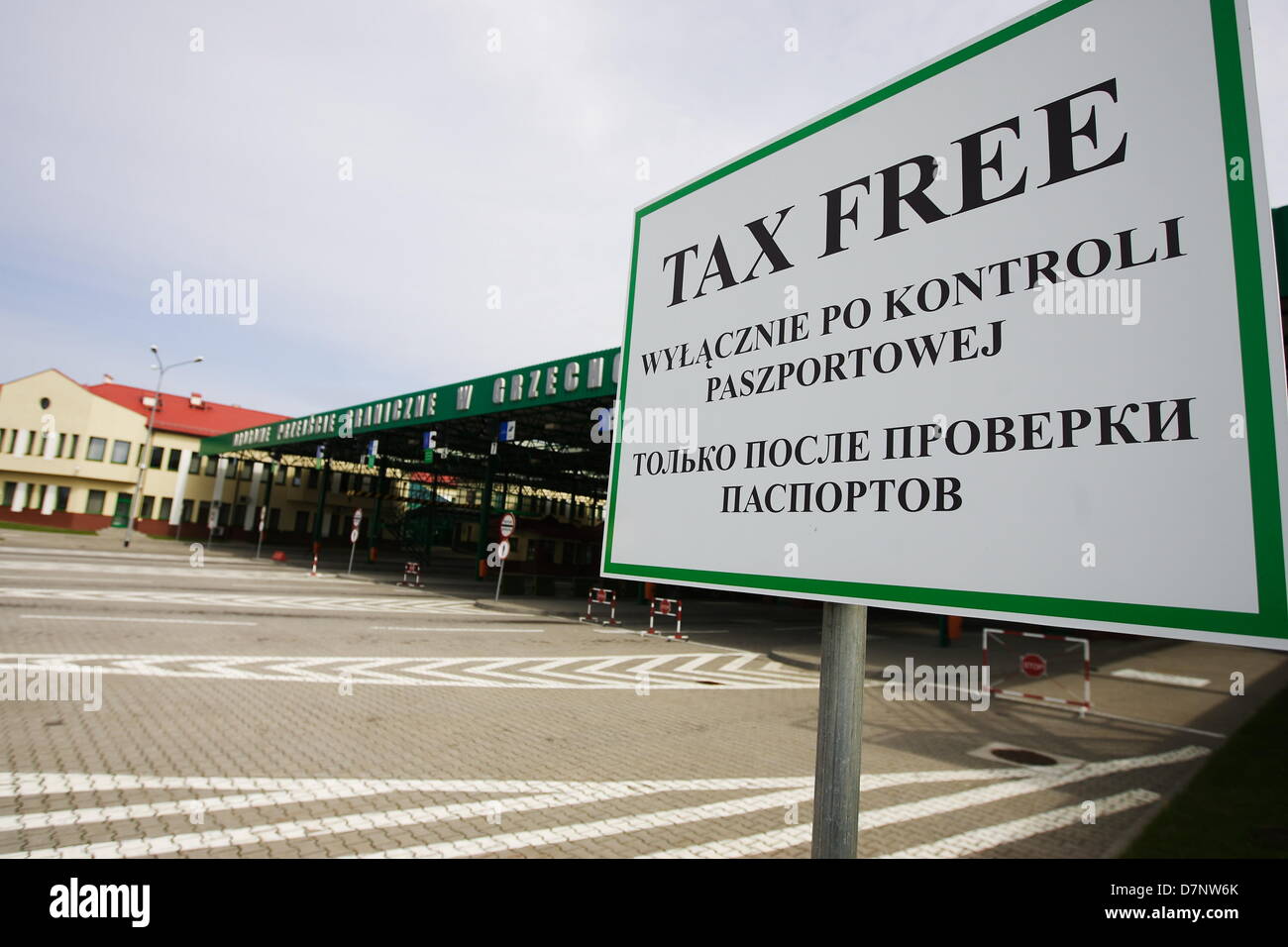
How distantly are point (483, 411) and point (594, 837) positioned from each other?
69.0 ft

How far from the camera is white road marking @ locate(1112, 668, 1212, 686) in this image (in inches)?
643

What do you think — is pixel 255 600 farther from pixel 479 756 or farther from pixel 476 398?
pixel 479 756

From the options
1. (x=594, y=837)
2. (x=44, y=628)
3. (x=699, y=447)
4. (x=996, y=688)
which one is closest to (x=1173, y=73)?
(x=699, y=447)

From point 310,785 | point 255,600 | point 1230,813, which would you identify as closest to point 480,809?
point 310,785

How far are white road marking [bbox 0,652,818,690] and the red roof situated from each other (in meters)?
45.7

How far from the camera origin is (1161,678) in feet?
56.4

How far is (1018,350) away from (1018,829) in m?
6.31

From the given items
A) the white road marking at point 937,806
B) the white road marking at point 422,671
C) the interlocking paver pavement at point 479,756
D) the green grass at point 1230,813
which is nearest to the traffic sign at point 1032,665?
the interlocking paver pavement at point 479,756

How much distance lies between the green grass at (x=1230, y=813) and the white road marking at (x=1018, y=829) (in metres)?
0.35

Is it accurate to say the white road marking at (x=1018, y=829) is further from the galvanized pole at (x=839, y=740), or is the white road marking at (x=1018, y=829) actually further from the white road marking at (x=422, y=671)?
the white road marking at (x=422, y=671)

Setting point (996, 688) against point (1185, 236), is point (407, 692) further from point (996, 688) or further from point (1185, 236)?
Answer: point (996, 688)

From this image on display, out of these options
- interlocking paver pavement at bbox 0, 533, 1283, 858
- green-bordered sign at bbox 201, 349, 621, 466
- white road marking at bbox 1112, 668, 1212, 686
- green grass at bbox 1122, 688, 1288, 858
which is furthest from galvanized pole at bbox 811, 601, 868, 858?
white road marking at bbox 1112, 668, 1212, 686

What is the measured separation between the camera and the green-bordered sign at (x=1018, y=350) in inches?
46.3

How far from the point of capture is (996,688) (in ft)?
45.6
